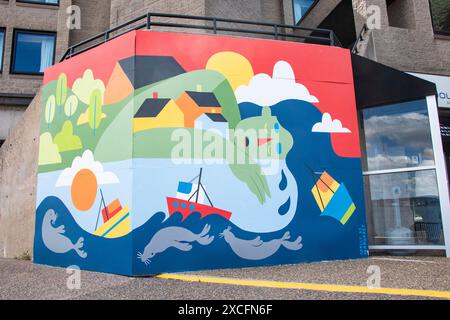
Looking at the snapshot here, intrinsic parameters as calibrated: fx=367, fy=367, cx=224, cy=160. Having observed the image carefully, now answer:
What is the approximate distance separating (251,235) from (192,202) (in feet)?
4.36

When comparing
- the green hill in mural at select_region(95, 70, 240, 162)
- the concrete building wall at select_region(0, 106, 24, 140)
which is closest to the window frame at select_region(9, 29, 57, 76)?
the concrete building wall at select_region(0, 106, 24, 140)

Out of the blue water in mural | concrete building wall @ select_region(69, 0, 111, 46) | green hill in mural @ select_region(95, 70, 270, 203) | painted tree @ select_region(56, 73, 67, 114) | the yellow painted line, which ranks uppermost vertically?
concrete building wall @ select_region(69, 0, 111, 46)

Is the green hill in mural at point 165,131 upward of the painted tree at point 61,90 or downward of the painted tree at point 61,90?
downward

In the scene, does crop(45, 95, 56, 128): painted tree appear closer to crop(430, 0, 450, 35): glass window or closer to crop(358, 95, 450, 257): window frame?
crop(358, 95, 450, 257): window frame

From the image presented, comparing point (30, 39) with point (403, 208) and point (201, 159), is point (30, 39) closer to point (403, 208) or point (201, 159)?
point (201, 159)

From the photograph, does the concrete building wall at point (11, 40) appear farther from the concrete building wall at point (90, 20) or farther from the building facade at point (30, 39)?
the concrete building wall at point (90, 20)

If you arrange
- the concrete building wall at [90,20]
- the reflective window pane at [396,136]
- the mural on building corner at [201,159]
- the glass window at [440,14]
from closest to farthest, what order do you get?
1. the mural on building corner at [201,159]
2. the reflective window pane at [396,136]
3. the glass window at [440,14]
4. the concrete building wall at [90,20]

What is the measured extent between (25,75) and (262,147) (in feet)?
40.1

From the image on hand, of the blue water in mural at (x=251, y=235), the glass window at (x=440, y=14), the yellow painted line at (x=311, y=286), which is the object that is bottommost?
the yellow painted line at (x=311, y=286)

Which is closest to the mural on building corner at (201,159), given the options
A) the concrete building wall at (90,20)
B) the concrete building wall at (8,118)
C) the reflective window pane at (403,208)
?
the reflective window pane at (403,208)

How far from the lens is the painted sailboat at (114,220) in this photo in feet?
22.0

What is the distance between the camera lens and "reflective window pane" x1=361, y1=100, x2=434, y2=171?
28.8 feet

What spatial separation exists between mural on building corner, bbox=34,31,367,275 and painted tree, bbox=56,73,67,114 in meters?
0.07

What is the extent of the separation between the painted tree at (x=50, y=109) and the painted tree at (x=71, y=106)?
55 cm
